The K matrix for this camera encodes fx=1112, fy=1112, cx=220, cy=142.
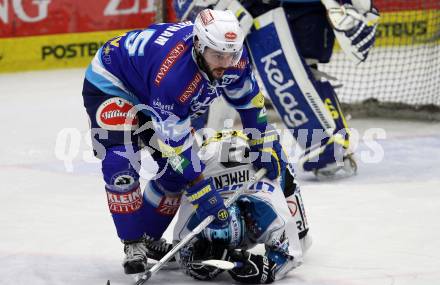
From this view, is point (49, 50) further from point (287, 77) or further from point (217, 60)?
point (217, 60)

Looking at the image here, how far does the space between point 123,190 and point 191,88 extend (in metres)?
0.47

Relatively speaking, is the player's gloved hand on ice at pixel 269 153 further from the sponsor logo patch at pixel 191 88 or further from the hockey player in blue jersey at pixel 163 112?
the sponsor logo patch at pixel 191 88

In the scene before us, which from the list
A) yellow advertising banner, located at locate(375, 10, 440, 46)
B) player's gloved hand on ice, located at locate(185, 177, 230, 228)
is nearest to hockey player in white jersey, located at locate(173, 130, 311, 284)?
player's gloved hand on ice, located at locate(185, 177, 230, 228)

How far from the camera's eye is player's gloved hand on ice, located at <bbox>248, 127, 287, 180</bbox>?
13.7 feet

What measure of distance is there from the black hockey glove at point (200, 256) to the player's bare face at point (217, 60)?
63 cm

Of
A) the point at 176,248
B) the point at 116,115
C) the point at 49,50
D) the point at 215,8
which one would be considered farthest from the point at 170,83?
the point at 49,50

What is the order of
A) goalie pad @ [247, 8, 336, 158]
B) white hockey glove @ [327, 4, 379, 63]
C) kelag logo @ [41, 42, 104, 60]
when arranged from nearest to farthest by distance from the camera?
white hockey glove @ [327, 4, 379, 63]
goalie pad @ [247, 8, 336, 158]
kelag logo @ [41, 42, 104, 60]

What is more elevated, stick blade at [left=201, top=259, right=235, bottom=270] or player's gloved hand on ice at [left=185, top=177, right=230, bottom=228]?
player's gloved hand on ice at [left=185, top=177, right=230, bottom=228]

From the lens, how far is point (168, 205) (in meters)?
4.24

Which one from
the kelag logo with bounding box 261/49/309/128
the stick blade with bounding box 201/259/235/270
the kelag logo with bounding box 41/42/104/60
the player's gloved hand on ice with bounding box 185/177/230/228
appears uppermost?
the player's gloved hand on ice with bounding box 185/177/230/228

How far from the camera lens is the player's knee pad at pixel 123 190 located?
399cm

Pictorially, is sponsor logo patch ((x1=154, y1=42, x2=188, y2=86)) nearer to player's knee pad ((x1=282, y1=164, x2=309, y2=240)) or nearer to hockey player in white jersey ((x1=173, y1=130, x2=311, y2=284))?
hockey player in white jersey ((x1=173, y1=130, x2=311, y2=284))

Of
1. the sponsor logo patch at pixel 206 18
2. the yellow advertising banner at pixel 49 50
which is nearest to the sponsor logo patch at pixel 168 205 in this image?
the sponsor logo patch at pixel 206 18

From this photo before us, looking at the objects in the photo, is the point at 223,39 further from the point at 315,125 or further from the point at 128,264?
the point at 315,125
